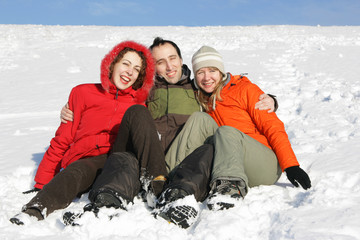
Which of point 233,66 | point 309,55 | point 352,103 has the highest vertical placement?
point 309,55

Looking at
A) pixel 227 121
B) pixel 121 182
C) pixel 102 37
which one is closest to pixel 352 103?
pixel 227 121

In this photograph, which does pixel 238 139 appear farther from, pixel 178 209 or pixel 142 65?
pixel 142 65

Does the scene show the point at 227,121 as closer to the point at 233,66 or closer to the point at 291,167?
the point at 291,167

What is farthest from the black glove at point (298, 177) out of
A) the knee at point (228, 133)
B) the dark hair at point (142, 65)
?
the dark hair at point (142, 65)

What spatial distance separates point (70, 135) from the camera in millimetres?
2850

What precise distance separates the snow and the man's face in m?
1.45

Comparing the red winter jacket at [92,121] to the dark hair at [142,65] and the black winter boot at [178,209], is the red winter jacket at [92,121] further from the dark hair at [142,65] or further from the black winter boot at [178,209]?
the black winter boot at [178,209]

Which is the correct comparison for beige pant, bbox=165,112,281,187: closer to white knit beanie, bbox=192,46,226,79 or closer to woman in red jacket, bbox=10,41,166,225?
woman in red jacket, bbox=10,41,166,225

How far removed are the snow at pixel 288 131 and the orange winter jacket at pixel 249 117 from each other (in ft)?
1.11

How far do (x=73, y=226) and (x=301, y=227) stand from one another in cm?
125

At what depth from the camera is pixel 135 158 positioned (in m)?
2.34

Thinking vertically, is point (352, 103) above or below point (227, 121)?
above

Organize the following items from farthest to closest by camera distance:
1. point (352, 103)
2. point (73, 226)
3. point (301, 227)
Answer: point (352, 103)
point (73, 226)
point (301, 227)

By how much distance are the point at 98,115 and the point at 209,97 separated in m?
1.07
